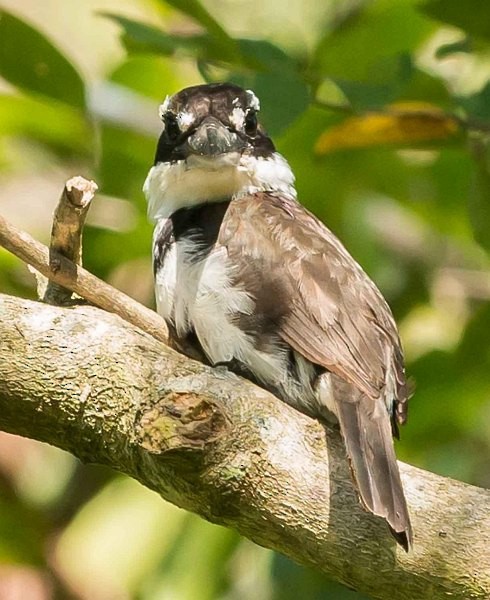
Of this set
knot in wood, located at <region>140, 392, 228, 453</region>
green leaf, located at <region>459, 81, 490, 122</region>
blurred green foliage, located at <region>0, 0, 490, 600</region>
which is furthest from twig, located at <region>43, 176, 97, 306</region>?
green leaf, located at <region>459, 81, 490, 122</region>

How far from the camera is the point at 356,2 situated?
5242 mm

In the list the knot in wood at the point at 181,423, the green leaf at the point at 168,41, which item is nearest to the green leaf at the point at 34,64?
the green leaf at the point at 168,41

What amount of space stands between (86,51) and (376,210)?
1.77 metres

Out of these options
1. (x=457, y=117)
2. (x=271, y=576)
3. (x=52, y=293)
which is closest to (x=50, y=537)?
(x=271, y=576)

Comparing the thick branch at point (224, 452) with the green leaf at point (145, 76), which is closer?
the thick branch at point (224, 452)

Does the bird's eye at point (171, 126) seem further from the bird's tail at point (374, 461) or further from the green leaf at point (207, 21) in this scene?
the bird's tail at point (374, 461)

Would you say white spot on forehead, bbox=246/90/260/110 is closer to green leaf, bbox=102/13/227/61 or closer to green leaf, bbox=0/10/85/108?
green leaf, bbox=102/13/227/61

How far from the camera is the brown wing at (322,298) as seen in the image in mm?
3727

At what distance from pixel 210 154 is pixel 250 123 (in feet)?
0.95

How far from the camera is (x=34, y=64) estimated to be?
13.3 ft

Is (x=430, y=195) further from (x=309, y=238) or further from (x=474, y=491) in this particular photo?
(x=474, y=491)

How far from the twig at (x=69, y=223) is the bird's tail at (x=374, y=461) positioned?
2.69ft

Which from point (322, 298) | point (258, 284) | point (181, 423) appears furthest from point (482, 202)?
point (181, 423)

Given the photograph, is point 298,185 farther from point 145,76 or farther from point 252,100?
point 252,100
